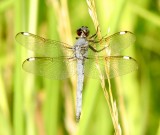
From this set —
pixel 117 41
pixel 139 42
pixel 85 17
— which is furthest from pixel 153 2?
pixel 117 41

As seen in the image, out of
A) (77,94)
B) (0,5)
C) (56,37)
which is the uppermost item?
(0,5)

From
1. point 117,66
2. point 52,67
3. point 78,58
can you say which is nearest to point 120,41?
point 117,66

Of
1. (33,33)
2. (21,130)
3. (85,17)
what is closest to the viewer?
(21,130)

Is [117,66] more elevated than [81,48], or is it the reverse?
[81,48]

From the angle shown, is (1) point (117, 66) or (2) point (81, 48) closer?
(1) point (117, 66)

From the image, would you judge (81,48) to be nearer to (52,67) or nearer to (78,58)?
(78,58)

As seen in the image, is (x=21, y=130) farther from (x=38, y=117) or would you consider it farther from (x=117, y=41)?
(x=38, y=117)
